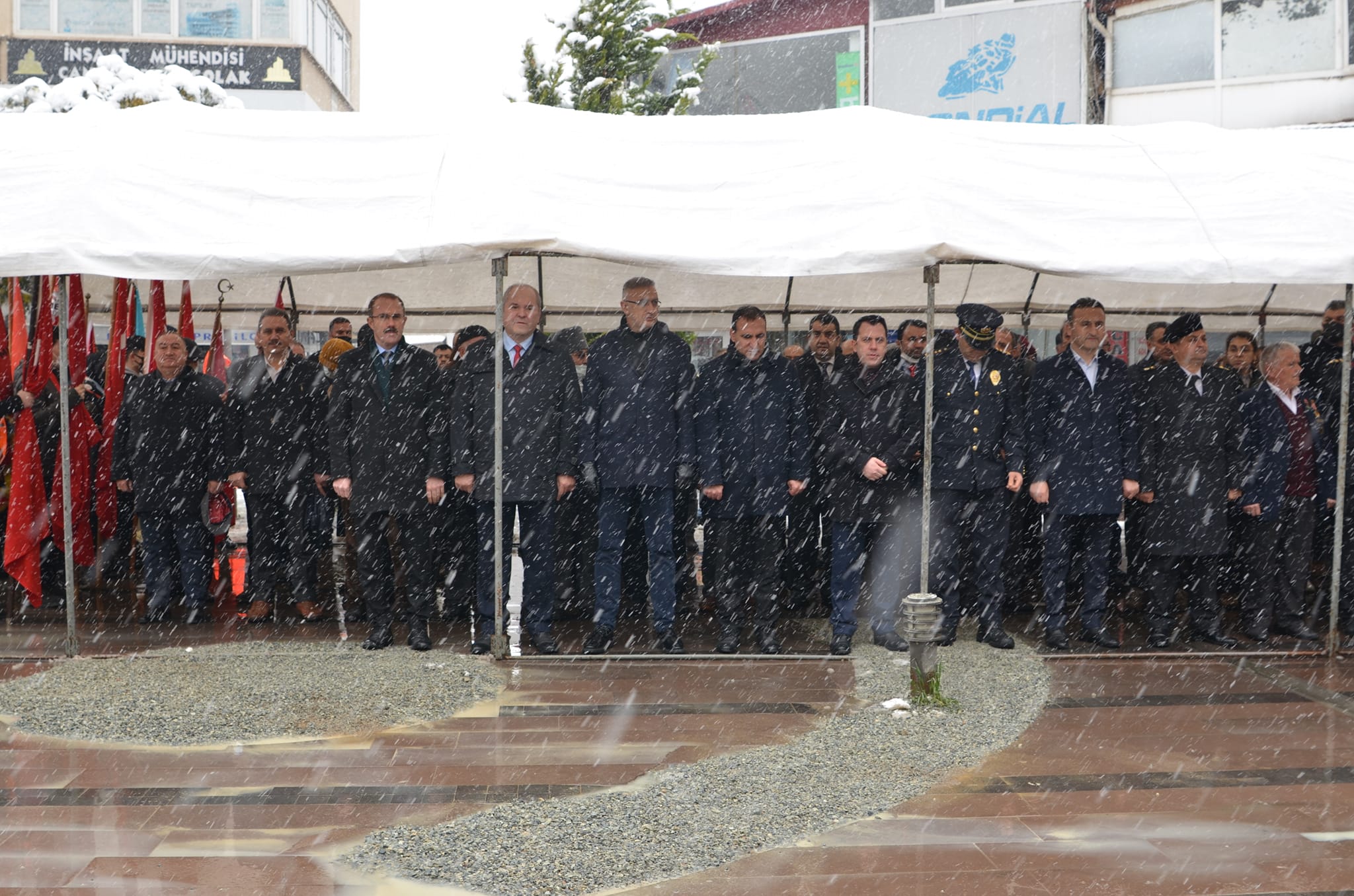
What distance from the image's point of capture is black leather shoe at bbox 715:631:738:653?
289 inches

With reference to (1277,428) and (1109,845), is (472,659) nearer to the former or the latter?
(1109,845)

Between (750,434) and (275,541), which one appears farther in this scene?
(275,541)

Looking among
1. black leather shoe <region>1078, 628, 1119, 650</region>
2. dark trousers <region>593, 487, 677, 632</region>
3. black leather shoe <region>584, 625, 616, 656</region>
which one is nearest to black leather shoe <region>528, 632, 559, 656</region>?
black leather shoe <region>584, 625, 616, 656</region>

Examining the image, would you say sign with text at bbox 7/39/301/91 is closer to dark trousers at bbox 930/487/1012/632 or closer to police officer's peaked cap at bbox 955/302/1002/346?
police officer's peaked cap at bbox 955/302/1002/346

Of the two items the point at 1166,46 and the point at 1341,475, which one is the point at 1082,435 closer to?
the point at 1341,475

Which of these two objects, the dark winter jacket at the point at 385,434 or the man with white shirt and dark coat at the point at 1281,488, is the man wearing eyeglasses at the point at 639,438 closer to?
the dark winter jacket at the point at 385,434

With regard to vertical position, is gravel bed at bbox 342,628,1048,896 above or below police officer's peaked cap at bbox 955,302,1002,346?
below

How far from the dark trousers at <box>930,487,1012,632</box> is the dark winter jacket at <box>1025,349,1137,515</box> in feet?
1.07

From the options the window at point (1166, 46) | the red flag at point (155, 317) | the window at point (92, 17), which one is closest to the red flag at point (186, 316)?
the red flag at point (155, 317)

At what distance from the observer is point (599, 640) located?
734cm

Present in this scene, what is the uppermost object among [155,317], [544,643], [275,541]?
[155,317]

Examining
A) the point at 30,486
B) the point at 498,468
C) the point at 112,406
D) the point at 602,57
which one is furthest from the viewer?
the point at 602,57

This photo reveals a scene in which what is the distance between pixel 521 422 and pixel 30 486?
3.30m

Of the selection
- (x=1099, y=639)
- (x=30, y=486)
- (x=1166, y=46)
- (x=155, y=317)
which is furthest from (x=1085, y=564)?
(x=1166, y=46)
